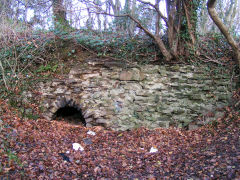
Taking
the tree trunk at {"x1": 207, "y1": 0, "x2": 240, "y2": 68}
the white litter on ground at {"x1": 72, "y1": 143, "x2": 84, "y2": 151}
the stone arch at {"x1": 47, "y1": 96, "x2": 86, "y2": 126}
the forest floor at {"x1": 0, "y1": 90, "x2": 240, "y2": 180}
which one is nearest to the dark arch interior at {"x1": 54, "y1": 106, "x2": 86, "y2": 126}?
the stone arch at {"x1": 47, "y1": 96, "x2": 86, "y2": 126}

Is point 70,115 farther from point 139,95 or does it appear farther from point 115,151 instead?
point 115,151

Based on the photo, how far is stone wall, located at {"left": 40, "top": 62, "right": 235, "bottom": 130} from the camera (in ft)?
18.5

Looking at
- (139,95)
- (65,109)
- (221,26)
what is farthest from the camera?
(65,109)

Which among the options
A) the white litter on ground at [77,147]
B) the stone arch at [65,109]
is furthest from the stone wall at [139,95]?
the white litter on ground at [77,147]

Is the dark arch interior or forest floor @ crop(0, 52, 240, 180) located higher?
the dark arch interior

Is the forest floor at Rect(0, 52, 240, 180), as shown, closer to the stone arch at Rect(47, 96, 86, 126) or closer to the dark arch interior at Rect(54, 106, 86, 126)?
the stone arch at Rect(47, 96, 86, 126)

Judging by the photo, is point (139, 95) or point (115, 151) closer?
point (115, 151)

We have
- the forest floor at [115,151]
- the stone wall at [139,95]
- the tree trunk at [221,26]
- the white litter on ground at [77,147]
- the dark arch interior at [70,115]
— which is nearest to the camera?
the forest floor at [115,151]

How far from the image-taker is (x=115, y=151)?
4531 millimetres

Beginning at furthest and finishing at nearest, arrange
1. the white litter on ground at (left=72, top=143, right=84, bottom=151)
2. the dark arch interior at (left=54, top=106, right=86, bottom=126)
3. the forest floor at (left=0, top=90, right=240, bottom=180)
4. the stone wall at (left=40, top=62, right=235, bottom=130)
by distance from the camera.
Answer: the dark arch interior at (left=54, top=106, right=86, bottom=126) < the stone wall at (left=40, top=62, right=235, bottom=130) < the white litter on ground at (left=72, top=143, right=84, bottom=151) < the forest floor at (left=0, top=90, right=240, bottom=180)

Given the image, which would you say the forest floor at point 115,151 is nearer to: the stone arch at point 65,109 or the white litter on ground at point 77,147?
the white litter on ground at point 77,147

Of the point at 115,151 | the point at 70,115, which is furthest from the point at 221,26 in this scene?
the point at 70,115

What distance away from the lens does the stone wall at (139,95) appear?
563 cm

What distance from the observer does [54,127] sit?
205 inches
